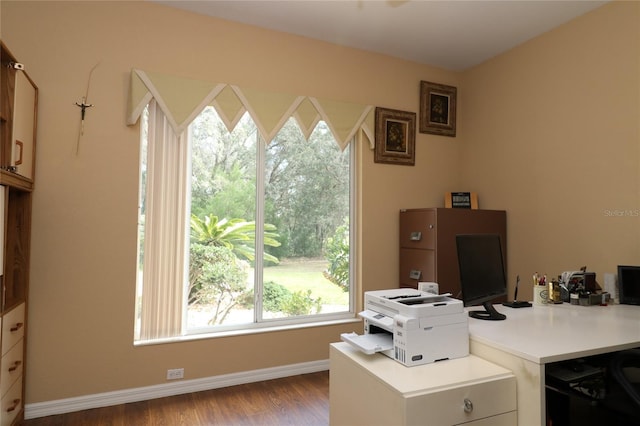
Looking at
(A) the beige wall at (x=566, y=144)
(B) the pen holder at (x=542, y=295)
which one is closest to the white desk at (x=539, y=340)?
(B) the pen holder at (x=542, y=295)

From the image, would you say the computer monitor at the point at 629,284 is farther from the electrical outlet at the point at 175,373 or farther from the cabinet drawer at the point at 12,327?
the cabinet drawer at the point at 12,327

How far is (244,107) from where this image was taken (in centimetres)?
317

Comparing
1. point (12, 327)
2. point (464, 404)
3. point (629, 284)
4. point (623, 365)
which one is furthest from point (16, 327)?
point (629, 284)

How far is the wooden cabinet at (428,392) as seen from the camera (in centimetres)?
142

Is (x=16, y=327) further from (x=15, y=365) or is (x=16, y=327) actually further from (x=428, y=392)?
(x=428, y=392)

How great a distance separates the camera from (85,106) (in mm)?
2746

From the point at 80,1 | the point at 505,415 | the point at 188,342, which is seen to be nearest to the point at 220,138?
the point at 80,1

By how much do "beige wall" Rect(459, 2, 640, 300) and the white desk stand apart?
0.85 metres

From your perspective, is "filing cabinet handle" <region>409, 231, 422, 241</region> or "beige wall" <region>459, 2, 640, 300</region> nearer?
"beige wall" <region>459, 2, 640, 300</region>

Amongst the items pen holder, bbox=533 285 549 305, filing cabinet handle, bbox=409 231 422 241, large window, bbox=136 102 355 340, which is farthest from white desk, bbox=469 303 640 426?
large window, bbox=136 102 355 340

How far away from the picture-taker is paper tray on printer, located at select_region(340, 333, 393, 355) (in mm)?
1705

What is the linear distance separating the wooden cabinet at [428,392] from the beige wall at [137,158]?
170 centimetres

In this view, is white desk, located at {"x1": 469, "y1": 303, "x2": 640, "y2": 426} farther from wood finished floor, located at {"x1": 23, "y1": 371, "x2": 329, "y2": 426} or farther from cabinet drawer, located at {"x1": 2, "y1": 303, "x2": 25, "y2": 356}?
cabinet drawer, located at {"x1": 2, "y1": 303, "x2": 25, "y2": 356}

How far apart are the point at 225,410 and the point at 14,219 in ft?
6.29
